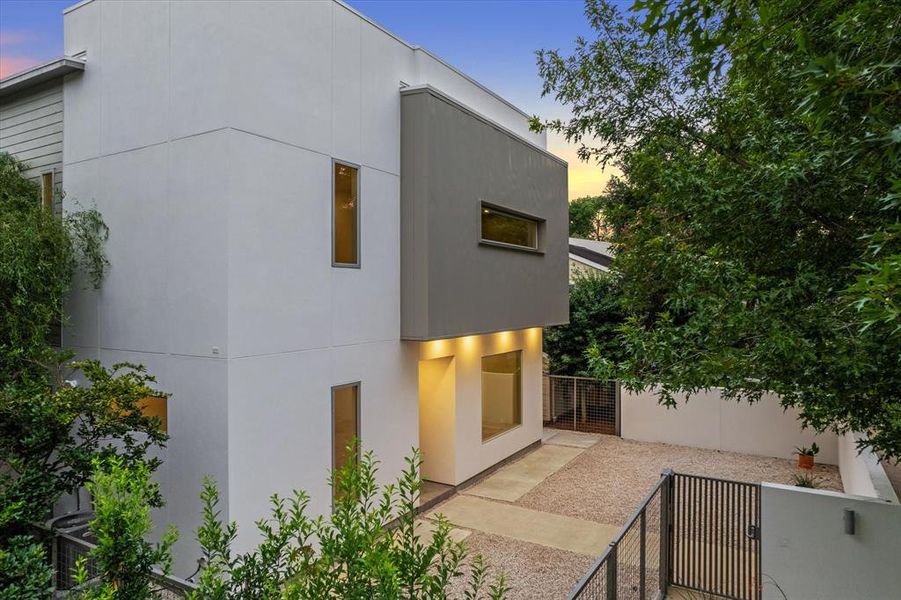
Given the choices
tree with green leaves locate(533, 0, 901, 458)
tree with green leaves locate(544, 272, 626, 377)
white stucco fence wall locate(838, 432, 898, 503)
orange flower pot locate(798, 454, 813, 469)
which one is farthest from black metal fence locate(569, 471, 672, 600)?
tree with green leaves locate(544, 272, 626, 377)

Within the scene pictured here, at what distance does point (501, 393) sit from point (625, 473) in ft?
9.41

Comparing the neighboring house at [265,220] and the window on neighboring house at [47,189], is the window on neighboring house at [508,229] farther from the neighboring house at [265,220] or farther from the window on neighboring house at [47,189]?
the window on neighboring house at [47,189]

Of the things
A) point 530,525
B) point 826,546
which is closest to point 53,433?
point 530,525

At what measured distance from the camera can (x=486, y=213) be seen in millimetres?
9969

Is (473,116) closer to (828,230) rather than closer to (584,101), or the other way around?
(584,101)

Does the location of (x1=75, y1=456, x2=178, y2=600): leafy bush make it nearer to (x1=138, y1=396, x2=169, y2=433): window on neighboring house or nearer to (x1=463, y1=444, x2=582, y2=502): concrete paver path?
(x1=138, y1=396, x2=169, y2=433): window on neighboring house

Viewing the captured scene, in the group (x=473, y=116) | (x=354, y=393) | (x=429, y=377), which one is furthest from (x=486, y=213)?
(x=354, y=393)

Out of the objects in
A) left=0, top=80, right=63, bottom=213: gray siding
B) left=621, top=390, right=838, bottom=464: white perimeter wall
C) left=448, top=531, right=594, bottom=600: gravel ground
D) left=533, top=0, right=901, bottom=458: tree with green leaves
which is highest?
left=0, top=80, right=63, bottom=213: gray siding

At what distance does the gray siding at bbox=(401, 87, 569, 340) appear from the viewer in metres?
8.39

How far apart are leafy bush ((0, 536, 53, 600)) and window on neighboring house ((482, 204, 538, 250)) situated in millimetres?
7206

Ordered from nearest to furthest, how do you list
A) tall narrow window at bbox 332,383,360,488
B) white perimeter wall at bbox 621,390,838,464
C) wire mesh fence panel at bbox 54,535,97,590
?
wire mesh fence panel at bbox 54,535,97,590 < tall narrow window at bbox 332,383,360,488 < white perimeter wall at bbox 621,390,838,464

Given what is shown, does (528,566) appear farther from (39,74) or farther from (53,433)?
(39,74)

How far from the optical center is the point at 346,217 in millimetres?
7586

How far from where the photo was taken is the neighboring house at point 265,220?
616cm
